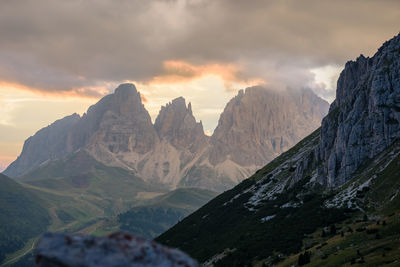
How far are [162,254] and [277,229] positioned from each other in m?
105

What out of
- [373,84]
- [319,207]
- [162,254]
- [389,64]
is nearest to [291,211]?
[319,207]

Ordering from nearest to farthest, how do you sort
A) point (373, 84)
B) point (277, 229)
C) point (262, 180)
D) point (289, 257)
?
point (289, 257) → point (277, 229) → point (373, 84) → point (262, 180)

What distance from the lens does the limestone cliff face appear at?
121438 millimetres

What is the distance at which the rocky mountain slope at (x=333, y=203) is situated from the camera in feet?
251

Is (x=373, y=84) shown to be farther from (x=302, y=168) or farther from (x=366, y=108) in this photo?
(x=302, y=168)

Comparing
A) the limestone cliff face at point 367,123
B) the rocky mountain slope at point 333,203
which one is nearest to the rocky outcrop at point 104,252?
the rocky mountain slope at point 333,203

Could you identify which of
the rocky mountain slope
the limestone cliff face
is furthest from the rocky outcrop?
the limestone cliff face

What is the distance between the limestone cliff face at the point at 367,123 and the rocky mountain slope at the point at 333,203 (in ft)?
1.03

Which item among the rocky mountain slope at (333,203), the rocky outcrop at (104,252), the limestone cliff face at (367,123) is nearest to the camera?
the rocky outcrop at (104,252)

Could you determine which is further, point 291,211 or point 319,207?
point 291,211

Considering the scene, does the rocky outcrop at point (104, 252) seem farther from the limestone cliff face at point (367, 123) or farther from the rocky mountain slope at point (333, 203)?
the limestone cliff face at point (367, 123)

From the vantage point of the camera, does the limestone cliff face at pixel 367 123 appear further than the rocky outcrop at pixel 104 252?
Yes

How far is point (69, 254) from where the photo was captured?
14.2 metres

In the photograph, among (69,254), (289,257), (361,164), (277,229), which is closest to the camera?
(69,254)
